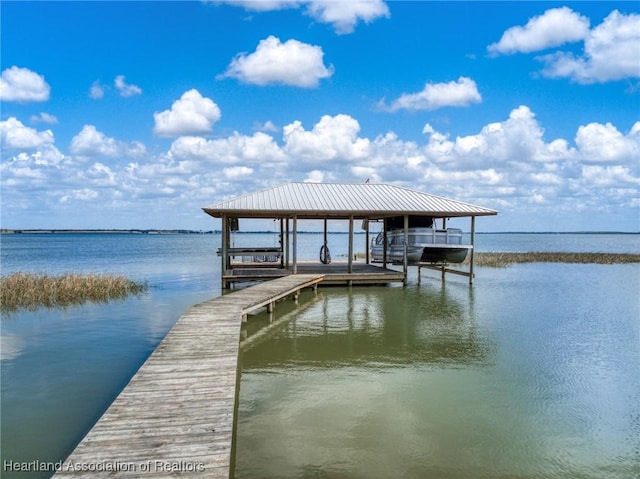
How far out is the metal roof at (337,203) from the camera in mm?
16469

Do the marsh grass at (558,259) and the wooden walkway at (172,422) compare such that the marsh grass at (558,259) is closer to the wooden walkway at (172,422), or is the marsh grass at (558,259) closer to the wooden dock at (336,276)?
the wooden dock at (336,276)

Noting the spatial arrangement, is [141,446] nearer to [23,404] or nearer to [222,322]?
[23,404]

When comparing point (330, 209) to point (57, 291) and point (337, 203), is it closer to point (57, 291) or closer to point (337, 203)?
point (337, 203)

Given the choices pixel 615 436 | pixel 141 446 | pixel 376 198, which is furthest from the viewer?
pixel 376 198

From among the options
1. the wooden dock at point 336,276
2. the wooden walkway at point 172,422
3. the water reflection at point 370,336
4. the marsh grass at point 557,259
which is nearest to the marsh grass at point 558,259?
the marsh grass at point 557,259

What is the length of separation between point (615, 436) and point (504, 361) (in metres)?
3.02

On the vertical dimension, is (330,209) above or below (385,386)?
above

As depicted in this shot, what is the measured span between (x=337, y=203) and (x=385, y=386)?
11193 mm

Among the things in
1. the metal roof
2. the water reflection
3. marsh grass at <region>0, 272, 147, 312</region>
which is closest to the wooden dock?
the water reflection

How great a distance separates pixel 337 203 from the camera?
57.8ft

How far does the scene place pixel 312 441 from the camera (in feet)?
17.2

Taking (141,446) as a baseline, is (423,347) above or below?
below

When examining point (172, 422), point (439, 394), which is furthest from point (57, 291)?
point (439, 394)

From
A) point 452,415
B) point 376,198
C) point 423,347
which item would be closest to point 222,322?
point 423,347
